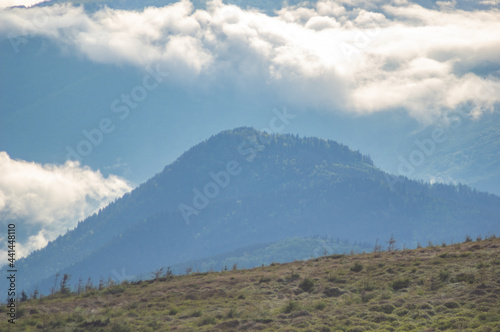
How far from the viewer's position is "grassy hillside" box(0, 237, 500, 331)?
5534 cm

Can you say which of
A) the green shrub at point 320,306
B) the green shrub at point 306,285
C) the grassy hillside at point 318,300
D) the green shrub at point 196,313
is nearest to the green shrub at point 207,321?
the grassy hillside at point 318,300

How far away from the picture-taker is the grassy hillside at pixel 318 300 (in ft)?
182

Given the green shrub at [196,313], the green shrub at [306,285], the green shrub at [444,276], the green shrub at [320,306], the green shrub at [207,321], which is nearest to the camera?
the green shrub at [207,321]

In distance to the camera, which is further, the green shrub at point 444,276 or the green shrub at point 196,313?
the green shrub at point 196,313

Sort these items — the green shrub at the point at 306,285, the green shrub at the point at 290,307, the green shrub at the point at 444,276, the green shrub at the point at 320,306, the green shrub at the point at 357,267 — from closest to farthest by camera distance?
the green shrub at the point at 320,306, the green shrub at the point at 290,307, the green shrub at the point at 444,276, the green shrub at the point at 306,285, the green shrub at the point at 357,267

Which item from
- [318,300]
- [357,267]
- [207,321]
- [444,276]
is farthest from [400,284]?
[207,321]

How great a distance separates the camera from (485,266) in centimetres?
6494

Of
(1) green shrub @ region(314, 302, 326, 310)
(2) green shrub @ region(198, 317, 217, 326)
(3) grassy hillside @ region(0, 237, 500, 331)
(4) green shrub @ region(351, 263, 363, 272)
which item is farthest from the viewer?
(4) green shrub @ region(351, 263, 363, 272)

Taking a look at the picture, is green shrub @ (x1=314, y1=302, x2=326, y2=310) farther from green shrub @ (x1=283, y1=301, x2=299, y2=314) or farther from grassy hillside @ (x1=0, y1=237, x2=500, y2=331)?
green shrub @ (x1=283, y1=301, x2=299, y2=314)

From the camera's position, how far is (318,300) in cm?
6556

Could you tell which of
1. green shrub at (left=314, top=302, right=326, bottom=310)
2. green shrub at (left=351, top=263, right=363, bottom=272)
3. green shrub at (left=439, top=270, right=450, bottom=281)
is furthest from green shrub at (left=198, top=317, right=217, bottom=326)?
green shrub at (left=439, top=270, right=450, bottom=281)

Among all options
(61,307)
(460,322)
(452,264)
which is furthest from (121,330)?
(452,264)

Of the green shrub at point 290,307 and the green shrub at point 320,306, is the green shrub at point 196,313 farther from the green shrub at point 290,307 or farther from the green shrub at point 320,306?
the green shrub at point 320,306

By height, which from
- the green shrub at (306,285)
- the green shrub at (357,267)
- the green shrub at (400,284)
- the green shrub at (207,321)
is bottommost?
the green shrub at (207,321)
